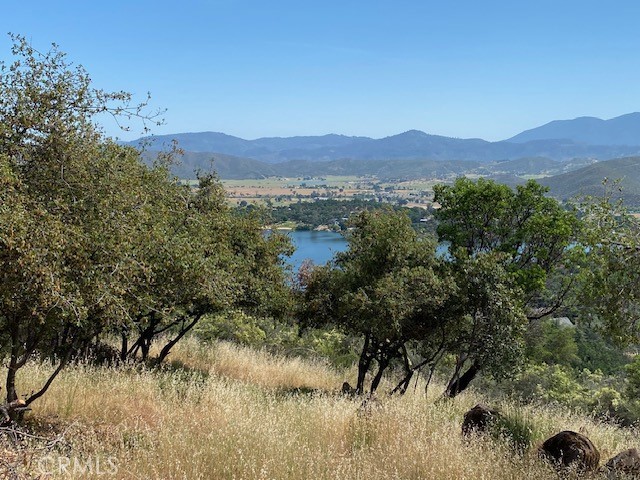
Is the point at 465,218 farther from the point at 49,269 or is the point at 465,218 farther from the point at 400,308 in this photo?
the point at 49,269

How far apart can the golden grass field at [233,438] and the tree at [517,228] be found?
502 centimetres

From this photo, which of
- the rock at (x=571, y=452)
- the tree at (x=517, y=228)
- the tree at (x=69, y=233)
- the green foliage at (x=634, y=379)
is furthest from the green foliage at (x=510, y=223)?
the tree at (x=69, y=233)

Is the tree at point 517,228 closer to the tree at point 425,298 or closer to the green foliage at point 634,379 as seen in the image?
the tree at point 425,298

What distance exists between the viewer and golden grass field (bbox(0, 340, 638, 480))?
185 inches

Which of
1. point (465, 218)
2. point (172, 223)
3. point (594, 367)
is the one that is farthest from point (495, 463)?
point (594, 367)

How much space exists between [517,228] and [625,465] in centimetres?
866

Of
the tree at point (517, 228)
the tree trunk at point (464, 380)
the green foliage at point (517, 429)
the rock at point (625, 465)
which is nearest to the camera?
the rock at point (625, 465)

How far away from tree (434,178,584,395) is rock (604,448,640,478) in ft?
23.2

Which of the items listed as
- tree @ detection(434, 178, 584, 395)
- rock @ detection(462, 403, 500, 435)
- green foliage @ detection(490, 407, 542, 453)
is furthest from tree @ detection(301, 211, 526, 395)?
tree @ detection(434, 178, 584, 395)

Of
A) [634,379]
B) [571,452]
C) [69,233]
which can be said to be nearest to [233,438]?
[69,233]

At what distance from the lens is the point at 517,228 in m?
13.7

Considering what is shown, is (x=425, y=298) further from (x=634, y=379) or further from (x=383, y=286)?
(x=634, y=379)

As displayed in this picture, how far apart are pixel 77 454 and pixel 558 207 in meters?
12.6

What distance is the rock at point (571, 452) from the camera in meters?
5.80
